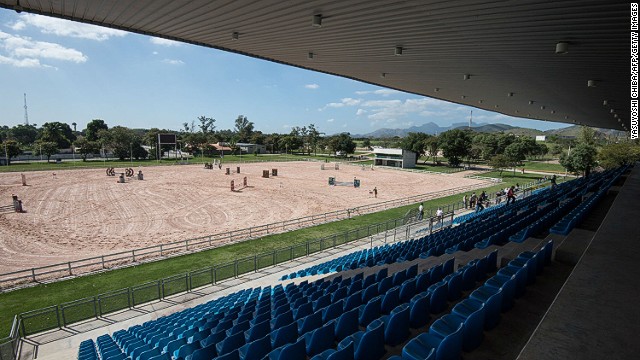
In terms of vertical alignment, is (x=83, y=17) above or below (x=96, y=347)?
above

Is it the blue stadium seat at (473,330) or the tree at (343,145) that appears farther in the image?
the tree at (343,145)

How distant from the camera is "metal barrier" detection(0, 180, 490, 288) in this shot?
1463cm

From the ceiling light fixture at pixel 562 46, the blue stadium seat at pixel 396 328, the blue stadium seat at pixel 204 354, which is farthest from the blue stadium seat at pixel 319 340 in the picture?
the ceiling light fixture at pixel 562 46

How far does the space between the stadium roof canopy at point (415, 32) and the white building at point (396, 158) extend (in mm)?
61831

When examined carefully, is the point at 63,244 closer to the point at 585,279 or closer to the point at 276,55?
the point at 276,55

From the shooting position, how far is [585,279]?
5188 mm

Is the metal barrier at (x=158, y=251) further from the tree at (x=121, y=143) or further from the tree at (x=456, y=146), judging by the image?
the tree at (x=121, y=143)

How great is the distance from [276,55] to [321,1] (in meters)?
7.01

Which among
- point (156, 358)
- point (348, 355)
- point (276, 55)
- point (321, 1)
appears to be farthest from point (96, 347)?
point (276, 55)

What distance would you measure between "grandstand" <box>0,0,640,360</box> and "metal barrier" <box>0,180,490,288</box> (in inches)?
228

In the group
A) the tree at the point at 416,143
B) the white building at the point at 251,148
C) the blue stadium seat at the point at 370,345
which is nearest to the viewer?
the blue stadium seat at the point at 370,345

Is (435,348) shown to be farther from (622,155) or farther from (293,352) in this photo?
(622,155)

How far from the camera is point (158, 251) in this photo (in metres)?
17.5

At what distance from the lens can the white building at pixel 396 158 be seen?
76875 mm
